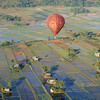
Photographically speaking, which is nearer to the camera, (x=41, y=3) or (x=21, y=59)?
(x=21, y=59)

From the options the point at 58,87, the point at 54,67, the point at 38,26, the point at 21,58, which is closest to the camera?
the point at 58,87

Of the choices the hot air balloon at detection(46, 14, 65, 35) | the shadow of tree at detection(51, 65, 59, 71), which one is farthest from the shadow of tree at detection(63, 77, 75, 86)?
the hot air balloon at detection(46, 14, 65, 35)

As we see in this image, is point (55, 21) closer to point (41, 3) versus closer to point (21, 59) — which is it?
point (21, 59)

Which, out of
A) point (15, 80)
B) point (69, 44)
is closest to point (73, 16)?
point (69, 44)

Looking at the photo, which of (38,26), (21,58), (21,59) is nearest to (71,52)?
(21,58)

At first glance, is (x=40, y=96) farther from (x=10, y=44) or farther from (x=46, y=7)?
(x=46, y=7)

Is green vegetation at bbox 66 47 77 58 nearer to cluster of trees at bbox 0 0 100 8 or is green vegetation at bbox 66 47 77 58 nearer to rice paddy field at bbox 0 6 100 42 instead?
rice paddy field at bbox 0 6 100 42

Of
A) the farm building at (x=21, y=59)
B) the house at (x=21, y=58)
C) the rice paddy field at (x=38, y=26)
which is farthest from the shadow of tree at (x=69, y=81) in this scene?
the rice paddy field at (x=38, y=26)

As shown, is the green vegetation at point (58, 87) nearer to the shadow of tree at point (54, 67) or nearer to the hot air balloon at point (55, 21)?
the shadow of tree at point (54, 67)
